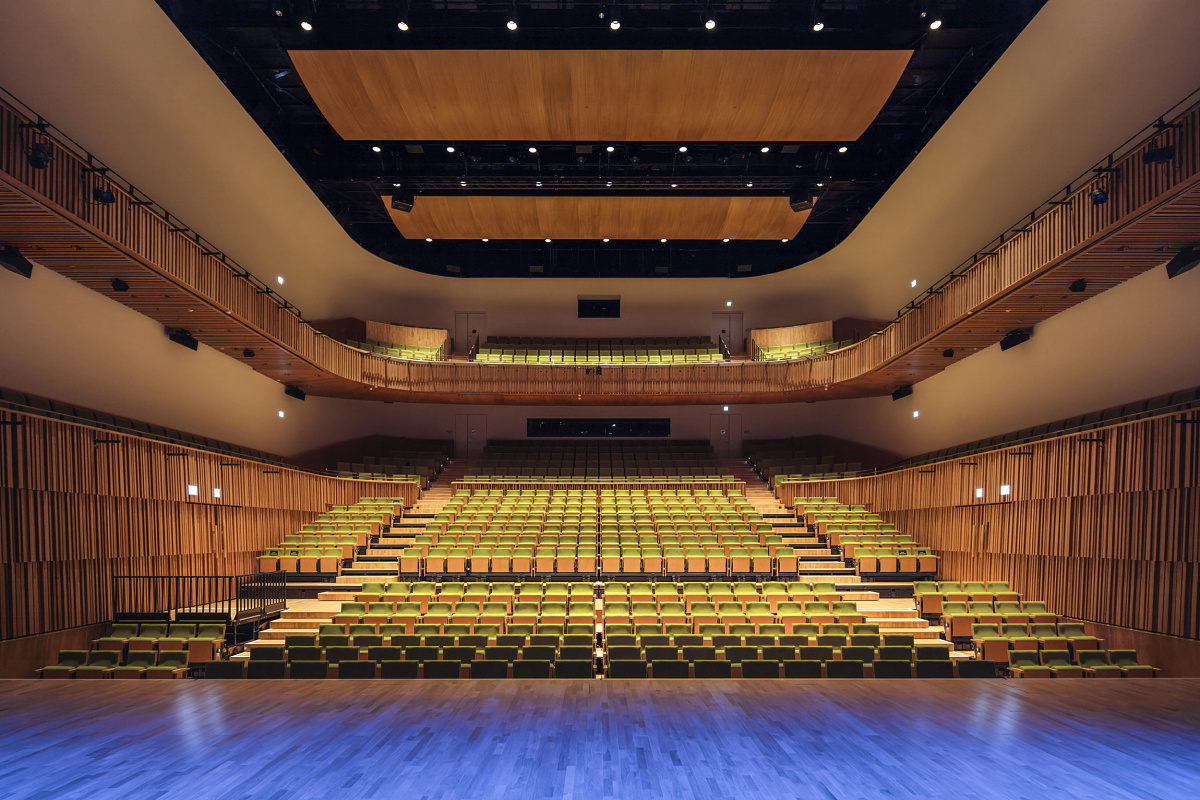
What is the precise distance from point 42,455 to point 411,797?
4.75 metres

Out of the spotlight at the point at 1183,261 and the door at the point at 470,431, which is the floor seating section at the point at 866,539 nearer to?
the spotlight at the point at 1183,261

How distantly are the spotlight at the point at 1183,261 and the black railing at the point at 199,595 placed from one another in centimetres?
781

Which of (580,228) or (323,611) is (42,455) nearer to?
(323,611)

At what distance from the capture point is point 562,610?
220 inches

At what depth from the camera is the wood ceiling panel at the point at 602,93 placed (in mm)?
6281

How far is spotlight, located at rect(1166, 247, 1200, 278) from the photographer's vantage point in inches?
202

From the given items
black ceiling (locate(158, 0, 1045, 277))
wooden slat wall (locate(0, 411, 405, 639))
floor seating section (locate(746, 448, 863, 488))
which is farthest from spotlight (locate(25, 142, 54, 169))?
floor seating section (locate(746, 448, 863, 488))

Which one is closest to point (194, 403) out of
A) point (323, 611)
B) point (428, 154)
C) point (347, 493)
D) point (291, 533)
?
point (291, 533)

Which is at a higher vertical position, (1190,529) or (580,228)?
(580,228)

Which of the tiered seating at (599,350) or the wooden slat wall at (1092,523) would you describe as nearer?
the wooden slat wall at (1092,523)

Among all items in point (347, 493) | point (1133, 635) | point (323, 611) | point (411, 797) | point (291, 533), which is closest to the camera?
point (411, 797)

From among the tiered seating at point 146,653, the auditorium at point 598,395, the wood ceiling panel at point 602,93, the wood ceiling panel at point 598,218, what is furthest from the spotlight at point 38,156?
the wood ceiling panel at point 598,218

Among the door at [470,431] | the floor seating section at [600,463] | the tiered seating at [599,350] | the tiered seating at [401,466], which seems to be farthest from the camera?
the door at [470,431]

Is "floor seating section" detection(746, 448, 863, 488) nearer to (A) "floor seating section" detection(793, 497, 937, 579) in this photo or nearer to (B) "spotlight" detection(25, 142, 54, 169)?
(A) "floor seating section" detection(793, 497, 937, 579)
